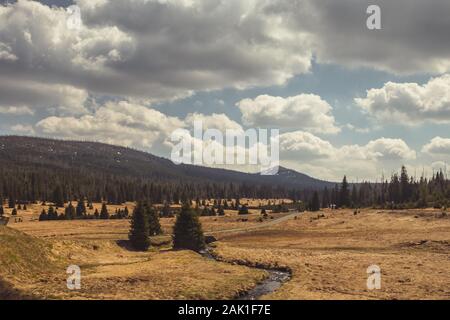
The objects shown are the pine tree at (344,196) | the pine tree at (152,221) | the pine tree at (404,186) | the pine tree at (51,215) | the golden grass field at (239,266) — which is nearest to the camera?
the golden grass field at (239,266)

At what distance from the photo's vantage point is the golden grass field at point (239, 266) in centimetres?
3494

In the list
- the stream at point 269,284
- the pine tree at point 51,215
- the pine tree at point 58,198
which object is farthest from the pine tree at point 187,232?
the pine tree at point 58,198

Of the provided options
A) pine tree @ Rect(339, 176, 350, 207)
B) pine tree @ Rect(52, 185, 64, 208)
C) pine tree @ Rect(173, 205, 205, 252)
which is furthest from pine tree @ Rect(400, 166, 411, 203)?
pine tree @ Rect(52, 185, 64, 208)

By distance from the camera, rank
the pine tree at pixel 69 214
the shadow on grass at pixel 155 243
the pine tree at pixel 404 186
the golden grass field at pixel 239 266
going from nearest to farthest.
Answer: the golden grass field at pixel 239 266 → the shadow on grass at pixel 155 243 → the pine tree at pixel 69 214 → the pine tree at pixel 404 186

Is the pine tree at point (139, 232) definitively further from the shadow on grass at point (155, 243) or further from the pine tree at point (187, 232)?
the pine tree at point (187, 232)

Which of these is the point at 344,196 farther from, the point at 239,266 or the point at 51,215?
the point at 239,266

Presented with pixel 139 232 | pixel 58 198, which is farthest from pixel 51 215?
pixel 139 232

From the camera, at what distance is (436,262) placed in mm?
49250

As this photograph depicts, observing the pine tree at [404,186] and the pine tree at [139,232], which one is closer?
the pine tree at [139,232]

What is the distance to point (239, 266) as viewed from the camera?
50219 mm

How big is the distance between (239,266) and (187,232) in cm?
1777

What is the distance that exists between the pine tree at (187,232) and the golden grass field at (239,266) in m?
3.40
